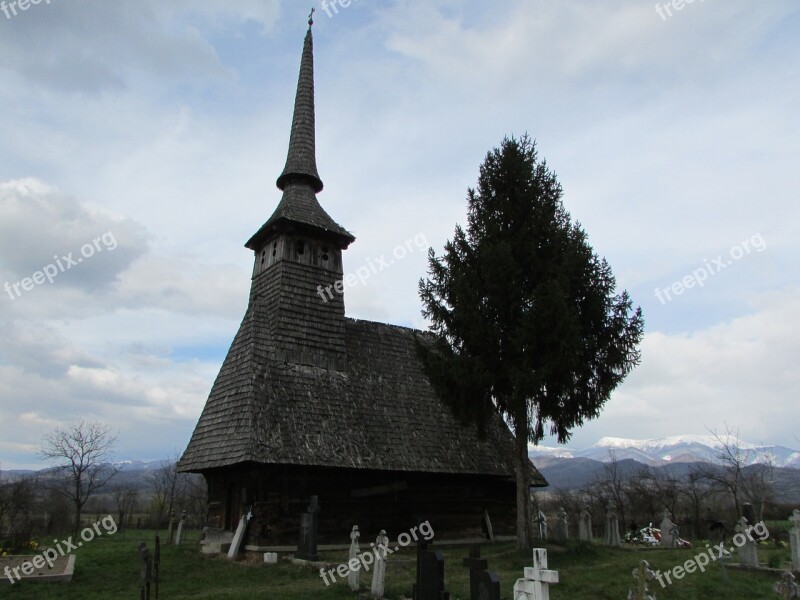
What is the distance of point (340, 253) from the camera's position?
21.7m

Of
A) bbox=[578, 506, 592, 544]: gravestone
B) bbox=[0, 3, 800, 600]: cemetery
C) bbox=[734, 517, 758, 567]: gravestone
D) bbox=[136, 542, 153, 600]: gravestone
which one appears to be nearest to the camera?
bbox=[136, 542, 153, 600]: gravestone

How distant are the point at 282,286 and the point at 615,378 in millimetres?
10806

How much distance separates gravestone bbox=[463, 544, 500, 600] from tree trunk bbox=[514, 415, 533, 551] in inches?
294

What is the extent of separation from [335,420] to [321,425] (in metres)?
0.60

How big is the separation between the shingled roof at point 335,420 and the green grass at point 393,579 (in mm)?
2710

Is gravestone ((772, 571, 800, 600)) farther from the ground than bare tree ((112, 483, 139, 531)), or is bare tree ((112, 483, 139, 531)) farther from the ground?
gravestone ((772, 571, 800, 600))

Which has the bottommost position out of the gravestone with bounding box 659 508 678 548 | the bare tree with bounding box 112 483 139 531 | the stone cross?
the bare tree with bounding box 112 483 139 531

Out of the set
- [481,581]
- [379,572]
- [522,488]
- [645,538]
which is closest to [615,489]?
[645,538]

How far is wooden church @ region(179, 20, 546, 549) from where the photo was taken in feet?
52.5

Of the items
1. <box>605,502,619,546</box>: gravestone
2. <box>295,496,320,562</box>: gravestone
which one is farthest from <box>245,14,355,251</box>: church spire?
<box>605,502,619,546</box>: gravestone

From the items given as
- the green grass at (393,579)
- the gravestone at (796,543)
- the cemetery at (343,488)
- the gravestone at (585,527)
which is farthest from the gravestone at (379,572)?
the gravestone at (585,527)

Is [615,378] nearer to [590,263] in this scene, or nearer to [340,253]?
[590,263]

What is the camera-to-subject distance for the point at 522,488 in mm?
15258

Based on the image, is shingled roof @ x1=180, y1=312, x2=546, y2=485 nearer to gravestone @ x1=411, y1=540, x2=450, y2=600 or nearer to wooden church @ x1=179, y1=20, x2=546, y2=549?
wooden church @ x1=179, y1=20, x2=546, y2=549
